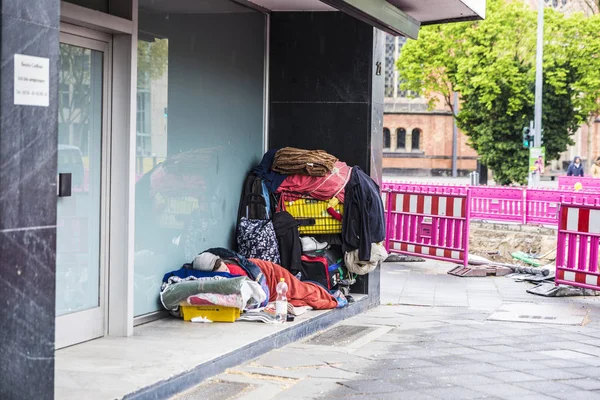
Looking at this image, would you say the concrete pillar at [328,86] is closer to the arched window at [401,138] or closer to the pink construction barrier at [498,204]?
the pink construction barrier at [498,204]

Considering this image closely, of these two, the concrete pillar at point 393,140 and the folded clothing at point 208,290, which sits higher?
the concrete pillar at point 393,140

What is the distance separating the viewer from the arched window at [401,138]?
62.7 meters

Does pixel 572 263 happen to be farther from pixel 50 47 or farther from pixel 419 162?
pixel 419 162

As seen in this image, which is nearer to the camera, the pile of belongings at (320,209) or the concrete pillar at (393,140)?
the pile of belongings at (320,209)

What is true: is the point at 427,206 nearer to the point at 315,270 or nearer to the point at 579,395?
the point at 315,270

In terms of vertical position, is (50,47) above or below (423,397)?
above

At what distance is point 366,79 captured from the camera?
9.80 metres

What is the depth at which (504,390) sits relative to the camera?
20.3 feet

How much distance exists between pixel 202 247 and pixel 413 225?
6429mm

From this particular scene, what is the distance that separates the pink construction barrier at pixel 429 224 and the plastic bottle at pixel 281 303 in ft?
20.1

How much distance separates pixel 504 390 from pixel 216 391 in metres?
1.94

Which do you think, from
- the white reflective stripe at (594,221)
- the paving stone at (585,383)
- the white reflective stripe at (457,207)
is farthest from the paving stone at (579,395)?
the white reflective stripe at (457,207)

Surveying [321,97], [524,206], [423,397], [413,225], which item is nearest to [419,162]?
[524,206]

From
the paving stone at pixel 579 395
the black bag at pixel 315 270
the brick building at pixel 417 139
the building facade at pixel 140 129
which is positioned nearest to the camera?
the building facade at pixel 140 129
